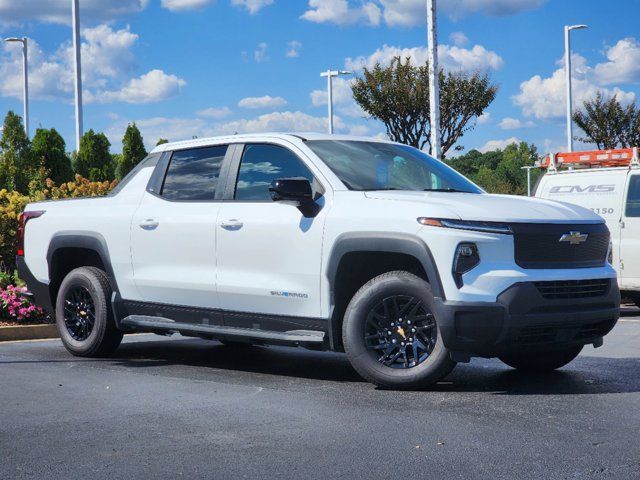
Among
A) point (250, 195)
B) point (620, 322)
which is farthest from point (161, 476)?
point (620, 322)

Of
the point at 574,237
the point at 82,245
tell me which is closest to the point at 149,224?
the point at 82,245

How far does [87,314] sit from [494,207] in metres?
4.19

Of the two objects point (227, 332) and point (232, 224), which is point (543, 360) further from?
point (232, 224)

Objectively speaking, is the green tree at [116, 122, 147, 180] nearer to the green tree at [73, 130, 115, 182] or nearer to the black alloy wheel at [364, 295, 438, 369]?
the green tree at [73, 130, 115, 182]

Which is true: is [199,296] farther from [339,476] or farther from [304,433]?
[339,476]

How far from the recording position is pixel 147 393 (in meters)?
7.26

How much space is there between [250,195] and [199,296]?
926mm

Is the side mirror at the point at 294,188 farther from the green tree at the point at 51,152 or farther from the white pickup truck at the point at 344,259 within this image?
the green tree at the point at 51,152

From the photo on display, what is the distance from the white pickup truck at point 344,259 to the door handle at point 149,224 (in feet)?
0.06

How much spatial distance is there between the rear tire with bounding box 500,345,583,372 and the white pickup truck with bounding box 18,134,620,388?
0.06ft

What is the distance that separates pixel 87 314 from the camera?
9273mm

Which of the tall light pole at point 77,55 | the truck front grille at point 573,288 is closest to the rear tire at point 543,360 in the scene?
the truck front grille at point 573,288

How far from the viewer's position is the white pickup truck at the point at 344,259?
6.75 m

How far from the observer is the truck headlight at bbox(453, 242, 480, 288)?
264 inches
